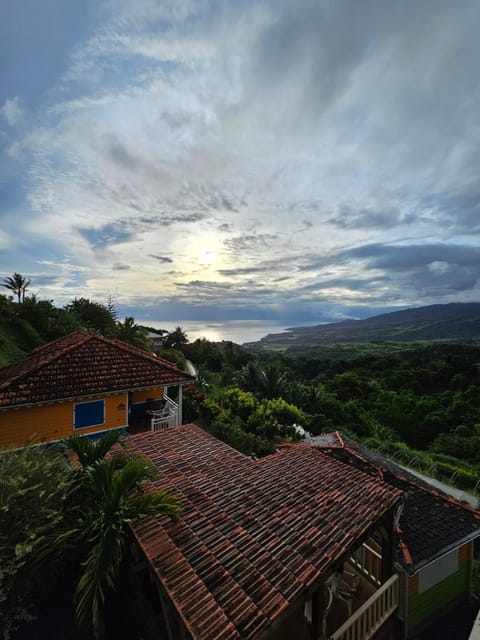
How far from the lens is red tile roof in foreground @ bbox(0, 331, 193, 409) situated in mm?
10422

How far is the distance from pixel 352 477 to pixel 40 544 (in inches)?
224

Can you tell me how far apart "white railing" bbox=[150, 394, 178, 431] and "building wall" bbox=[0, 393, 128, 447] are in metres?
1.96

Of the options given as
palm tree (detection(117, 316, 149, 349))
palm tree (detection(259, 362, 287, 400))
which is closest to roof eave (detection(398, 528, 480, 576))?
palm tree (detection(259, 362, 287, 400))

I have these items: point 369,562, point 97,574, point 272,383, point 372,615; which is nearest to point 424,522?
point 369,562

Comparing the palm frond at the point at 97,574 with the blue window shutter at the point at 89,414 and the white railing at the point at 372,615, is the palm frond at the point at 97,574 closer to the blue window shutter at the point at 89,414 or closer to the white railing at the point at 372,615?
the white railing at the point at 372,615

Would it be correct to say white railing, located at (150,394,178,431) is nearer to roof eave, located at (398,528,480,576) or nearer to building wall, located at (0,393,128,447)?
building wall, located at (0,393,128,447)

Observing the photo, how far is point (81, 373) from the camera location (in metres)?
11.9

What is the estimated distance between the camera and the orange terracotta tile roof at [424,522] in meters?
7.14

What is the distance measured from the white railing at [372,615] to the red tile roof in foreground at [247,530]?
1.89m

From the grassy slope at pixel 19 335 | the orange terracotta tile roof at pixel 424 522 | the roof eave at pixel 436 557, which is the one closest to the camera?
the roof eave at pixel 436 557

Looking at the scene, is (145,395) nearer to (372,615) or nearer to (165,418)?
(165,418)

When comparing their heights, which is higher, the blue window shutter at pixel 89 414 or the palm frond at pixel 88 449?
the palm frond at pixel 88 449

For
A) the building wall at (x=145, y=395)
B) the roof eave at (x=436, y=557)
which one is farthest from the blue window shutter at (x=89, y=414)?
the roof eave at (x=436, y=557)

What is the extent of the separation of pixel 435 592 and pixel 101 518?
10.2m
